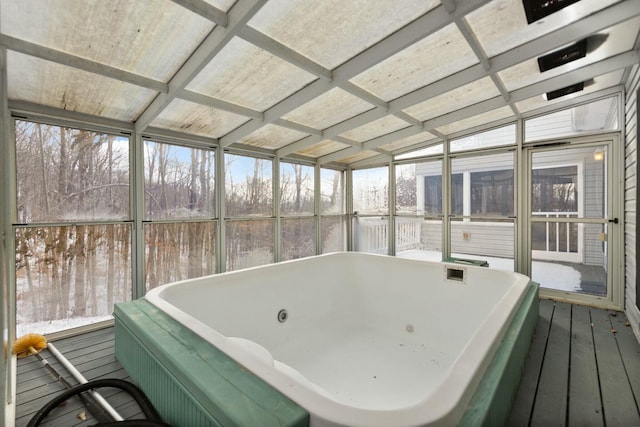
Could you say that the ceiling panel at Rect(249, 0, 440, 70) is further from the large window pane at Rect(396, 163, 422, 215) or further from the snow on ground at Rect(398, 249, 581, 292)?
the snow on ground at Rect(398, 249, 581, 292)

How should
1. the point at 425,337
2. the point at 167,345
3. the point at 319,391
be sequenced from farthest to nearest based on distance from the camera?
the point at 425,337 → the point at 167,345 → the point at 319,391

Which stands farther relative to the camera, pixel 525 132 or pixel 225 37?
pixel 525 132

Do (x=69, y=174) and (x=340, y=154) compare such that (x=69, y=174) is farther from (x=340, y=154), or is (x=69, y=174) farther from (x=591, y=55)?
(x=591, y=55)

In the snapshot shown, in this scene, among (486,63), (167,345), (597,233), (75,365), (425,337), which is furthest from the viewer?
(597,233)

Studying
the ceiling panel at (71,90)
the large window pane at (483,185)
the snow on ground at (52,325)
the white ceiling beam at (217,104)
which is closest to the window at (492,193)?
the large window pane at (483,185)

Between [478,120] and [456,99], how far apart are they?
0.89m

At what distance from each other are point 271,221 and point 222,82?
83.1 inches

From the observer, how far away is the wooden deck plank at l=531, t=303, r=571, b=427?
4.59 feet

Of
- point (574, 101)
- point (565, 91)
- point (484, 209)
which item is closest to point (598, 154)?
point (574, 101)

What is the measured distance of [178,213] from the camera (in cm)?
303

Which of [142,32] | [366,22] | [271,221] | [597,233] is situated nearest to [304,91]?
[366,22]

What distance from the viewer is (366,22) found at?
5.54ft

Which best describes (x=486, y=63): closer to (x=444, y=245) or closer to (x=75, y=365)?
(x=444, y=245)

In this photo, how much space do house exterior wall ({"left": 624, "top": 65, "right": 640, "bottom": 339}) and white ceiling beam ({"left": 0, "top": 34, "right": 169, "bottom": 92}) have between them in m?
3.75
